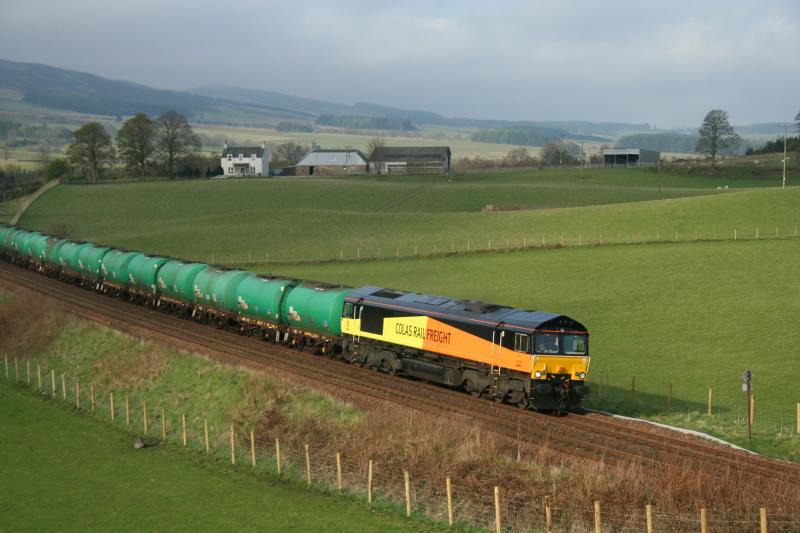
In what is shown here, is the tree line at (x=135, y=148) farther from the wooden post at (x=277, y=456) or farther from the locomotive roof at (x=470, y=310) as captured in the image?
the wooden post at (x=277, y=456)

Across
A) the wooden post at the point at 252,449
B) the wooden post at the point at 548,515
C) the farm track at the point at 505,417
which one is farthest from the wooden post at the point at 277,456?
the wooden post at the point at 548,515

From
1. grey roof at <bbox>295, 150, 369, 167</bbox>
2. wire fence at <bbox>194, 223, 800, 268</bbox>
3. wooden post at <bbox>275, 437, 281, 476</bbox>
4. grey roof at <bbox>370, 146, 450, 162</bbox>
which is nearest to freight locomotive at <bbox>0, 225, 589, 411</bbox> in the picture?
wooden post at <bbox>275, 437, 281, 476</bbox>

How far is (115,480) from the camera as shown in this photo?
29875 millimetres

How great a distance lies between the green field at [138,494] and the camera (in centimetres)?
2488

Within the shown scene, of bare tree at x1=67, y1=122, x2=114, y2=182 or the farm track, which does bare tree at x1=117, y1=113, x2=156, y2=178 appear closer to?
bare tree at x1=67, y1=122, x2=114, y2=182

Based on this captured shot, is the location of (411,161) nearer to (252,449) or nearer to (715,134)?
(715,134)

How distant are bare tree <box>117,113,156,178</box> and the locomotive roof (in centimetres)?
13034

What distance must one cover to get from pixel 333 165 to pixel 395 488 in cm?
16943

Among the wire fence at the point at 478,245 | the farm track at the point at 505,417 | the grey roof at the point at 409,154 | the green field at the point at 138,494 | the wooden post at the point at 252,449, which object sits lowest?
the green field at the point at 138,494

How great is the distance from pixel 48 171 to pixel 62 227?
189 ft

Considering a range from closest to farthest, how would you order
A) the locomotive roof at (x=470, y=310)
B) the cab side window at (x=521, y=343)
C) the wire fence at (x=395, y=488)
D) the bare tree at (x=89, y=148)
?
the wire fence at (x=395, y=488), the cab side window at (x=521, y=343), the locomotive roof at (x=470, y=310), the bare tree at (x=89, y=148)

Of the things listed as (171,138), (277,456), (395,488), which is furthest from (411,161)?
(395,488)

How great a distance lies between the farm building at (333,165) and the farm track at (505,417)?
13796 cm

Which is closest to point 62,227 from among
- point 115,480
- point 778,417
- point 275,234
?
point 275,234
